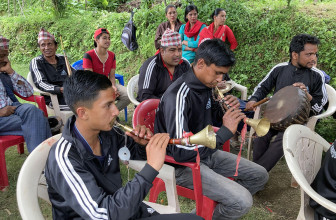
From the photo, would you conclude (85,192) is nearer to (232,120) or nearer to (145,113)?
(232,120)

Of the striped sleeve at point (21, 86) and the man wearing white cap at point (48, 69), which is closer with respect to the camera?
the striped sleeve at point (21, 86)

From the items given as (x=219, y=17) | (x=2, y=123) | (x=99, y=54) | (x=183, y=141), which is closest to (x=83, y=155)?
(x=183, y=141)

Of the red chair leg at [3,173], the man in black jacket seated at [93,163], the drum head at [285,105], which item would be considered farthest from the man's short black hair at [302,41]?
the red chair leg at [3,173]

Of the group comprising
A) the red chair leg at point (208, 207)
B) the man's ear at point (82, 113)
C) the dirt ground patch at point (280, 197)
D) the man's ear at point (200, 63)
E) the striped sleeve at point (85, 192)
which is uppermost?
the man's ear at point (200, 63)

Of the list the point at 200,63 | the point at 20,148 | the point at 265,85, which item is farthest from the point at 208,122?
the point at 20,148

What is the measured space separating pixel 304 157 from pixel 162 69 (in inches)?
98.9

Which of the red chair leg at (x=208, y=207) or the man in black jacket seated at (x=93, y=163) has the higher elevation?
the man in black jacket seated at (x=93, y=163)

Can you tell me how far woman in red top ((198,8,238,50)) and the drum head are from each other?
293cm

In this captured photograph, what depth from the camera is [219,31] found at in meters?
6.39

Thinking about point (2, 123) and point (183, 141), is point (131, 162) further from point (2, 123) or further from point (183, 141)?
point (2, 123)

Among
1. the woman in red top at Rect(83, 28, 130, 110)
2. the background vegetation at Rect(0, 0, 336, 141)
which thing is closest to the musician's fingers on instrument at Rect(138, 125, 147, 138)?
the woman in red top at Rect(83, 28, 130, 110)

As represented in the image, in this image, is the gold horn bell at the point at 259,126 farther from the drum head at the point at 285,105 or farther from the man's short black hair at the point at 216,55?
the drum head at the point at 285,105

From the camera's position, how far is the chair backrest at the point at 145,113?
296cm

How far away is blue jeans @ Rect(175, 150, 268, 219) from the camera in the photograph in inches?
99.7
